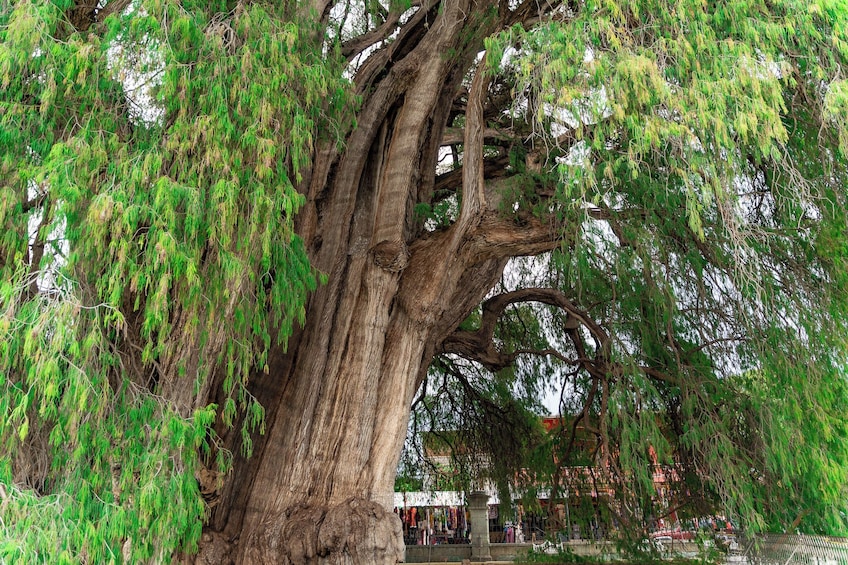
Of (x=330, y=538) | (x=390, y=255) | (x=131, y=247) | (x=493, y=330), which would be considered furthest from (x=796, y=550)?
(x=131, y=247)

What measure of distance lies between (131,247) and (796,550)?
5630mm

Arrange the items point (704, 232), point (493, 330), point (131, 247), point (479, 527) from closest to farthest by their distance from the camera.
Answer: point (131, 247)
point (704, 232)
point (493, 330)
point (479, 527)

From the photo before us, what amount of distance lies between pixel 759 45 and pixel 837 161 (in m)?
1.29

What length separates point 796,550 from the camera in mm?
5609

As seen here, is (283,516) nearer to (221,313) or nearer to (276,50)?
(221,313)

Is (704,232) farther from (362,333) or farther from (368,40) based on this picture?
(368,40)

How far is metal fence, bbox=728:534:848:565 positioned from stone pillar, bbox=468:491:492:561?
6.09m

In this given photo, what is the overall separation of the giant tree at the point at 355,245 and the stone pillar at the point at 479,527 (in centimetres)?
502

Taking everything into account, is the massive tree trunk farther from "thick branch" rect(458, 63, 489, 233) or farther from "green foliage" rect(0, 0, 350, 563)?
"green foliage" rect(0, 0, 350, 563)

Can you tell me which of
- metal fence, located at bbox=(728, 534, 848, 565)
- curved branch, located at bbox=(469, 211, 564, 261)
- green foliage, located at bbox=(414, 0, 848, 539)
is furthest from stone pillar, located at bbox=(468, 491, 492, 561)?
curved branch, located at bbox=(469, 211, 564, 261)

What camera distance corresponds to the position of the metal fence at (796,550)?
5.31 m

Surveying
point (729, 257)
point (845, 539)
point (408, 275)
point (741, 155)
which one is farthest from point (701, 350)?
point (408, 275)

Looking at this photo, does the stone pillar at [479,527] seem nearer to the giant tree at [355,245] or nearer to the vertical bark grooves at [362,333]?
the giant tree at [355,245]

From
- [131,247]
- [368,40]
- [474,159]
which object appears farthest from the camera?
[368,40]
